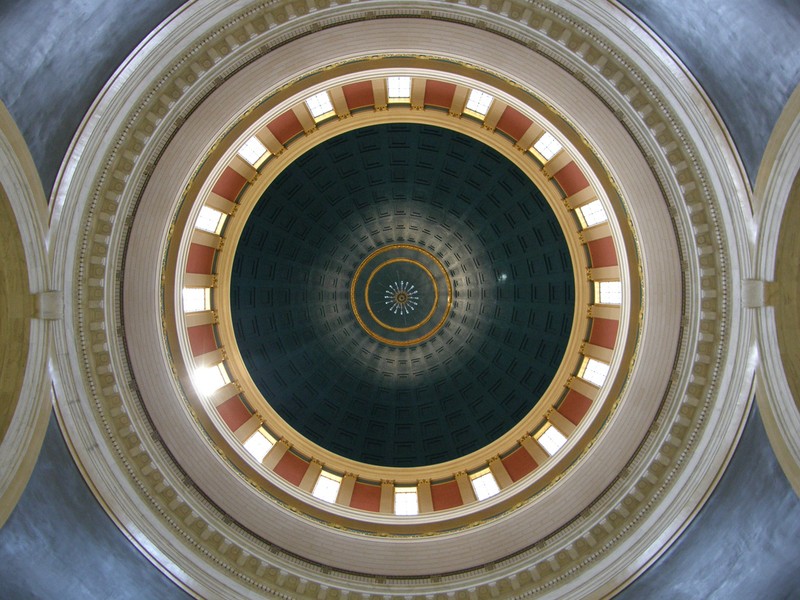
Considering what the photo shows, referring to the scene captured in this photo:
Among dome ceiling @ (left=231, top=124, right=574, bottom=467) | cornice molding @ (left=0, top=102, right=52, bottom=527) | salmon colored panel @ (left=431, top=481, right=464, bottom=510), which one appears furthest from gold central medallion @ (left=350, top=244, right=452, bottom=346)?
cornice molding @ (left=0, top=102, right=52, bottom=527)

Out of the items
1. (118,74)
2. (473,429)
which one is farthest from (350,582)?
(118,74)

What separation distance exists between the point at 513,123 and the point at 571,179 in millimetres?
2778

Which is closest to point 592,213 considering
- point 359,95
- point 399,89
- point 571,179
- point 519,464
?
point 571,179

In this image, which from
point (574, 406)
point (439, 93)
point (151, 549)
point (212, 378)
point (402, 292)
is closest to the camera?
point (151, 549)

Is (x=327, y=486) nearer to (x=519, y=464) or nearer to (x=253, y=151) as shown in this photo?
(x=519, y=464)

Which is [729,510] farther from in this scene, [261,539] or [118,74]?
[118,74]

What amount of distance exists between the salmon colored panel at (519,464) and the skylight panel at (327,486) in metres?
6.19

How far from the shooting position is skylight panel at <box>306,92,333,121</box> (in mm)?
19055

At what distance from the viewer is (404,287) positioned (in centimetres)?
2428

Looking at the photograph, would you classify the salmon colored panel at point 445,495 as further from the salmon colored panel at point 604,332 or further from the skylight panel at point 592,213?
the skylight panel at point 592,213

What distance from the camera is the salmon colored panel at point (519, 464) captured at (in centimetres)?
1967

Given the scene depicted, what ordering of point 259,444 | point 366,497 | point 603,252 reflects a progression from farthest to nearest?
point 259,444 → point 366,497 → point 603,252

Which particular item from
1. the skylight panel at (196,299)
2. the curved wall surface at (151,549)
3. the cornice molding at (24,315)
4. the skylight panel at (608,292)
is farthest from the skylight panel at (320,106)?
the skylight panel at (608,292)

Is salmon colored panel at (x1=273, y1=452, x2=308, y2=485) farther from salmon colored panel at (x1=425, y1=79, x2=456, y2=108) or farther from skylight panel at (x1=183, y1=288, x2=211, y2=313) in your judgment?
salmon colored panel at (x1=425, y1=79, x2=456, y2=108)
